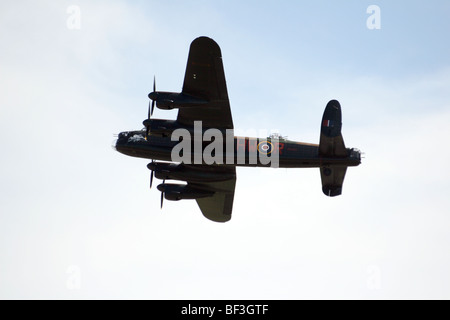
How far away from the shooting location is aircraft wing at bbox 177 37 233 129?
27.2 meters

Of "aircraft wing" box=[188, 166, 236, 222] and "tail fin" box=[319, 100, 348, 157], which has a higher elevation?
"tail fin" box=[319, 100, 348, 157]

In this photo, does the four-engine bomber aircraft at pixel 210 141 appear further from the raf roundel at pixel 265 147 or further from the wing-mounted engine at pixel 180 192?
the wing-mounted engine at pixel 180 192

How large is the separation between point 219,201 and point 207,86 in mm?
9480

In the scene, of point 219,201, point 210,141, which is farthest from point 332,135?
point 219,201

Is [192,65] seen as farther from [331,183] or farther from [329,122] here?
[331,183]

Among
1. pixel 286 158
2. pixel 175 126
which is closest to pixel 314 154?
pixel 286 158

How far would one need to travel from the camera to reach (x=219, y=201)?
115ft

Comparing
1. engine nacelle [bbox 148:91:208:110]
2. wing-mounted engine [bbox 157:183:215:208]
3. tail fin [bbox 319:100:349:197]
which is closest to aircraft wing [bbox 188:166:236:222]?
wing-mounted engine [bbox 157:183:215:208]

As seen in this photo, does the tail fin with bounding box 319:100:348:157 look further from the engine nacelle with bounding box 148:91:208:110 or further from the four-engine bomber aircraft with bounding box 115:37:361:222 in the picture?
the engine nacelle with bounding box 148:91:208:110

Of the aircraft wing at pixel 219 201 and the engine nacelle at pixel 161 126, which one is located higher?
the engine nacelle at pixel 161 126

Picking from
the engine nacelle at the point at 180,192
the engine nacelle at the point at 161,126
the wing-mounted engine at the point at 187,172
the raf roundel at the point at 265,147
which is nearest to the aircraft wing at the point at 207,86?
the engine nacelle at the point at 161,126

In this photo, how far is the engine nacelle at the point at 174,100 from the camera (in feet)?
92.9

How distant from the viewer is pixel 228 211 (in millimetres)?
35344

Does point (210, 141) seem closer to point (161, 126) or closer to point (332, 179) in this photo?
point (161, 126)
